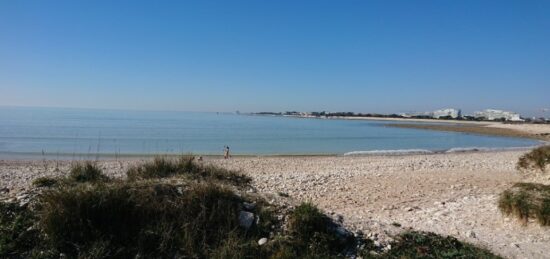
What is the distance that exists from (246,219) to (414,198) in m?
8.76

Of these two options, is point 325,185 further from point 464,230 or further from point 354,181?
point 464,230

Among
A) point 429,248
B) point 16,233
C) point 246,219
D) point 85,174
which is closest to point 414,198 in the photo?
point 429,248

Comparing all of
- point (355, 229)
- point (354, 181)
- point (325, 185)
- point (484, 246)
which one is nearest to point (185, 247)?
point (355, 229)

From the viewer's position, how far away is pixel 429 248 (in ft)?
18.6

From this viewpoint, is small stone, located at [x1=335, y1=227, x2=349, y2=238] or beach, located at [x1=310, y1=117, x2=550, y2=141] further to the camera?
beach, located at [x1=310, y1=117, x2=550, y2=141]

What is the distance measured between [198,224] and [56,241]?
178 centimetres

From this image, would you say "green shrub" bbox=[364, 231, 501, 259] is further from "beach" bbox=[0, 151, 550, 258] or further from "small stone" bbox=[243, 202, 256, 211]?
"small stone" bbox=[243, 202, 256, 211]

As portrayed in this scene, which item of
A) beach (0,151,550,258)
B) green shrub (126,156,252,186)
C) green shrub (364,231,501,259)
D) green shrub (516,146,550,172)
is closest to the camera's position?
green shrub (364,231,501,259)

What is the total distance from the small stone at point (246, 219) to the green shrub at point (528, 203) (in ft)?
19.6

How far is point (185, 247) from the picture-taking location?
5.17 m

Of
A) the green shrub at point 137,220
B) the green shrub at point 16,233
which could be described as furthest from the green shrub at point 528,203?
the green shrub at point 16,233

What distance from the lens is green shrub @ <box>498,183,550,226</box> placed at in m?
7.83

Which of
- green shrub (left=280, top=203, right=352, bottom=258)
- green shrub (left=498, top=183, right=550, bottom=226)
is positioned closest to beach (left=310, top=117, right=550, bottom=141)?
green shrub (left=498, top=183, right=550, bottom=226)

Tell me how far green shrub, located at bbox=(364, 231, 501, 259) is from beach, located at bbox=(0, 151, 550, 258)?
0.95 ft
